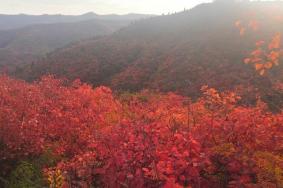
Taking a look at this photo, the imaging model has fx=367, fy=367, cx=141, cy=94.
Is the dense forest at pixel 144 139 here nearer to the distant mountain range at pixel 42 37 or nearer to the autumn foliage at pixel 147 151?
the autumn foliage at pixel 147 151

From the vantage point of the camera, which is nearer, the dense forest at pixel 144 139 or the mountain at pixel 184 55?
the dense forest at pixel 144 139

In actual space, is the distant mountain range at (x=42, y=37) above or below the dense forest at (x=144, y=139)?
below

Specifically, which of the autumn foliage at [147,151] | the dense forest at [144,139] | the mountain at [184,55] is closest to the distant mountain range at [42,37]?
the mountain at [184,55]

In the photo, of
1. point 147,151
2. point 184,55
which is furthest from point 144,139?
point 184,55

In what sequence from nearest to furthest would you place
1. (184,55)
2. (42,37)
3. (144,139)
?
(144,139)
(184,55)
(42,37)

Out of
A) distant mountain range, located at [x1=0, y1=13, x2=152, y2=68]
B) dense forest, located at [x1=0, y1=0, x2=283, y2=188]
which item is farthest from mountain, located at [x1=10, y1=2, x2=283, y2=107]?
distant mountain range, located at [x1=0, y1=13, x2=152, y2=68]

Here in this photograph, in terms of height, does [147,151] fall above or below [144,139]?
below

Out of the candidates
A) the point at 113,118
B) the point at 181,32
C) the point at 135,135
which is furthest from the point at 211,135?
the point at 181,32

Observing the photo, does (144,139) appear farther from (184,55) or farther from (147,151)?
(184,55)

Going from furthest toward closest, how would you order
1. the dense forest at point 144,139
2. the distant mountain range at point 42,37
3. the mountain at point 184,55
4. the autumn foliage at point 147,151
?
the distant mountain range at point 42,37 → the mountain at point 184,55 → the dense forest at point 144,139 → the autumn foliage at point 147,151

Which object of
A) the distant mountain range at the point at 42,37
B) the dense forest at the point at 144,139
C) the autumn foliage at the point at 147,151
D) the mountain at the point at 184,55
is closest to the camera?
the autumn foliage at the point at 147,151

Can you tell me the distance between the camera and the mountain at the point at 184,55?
44.7 metres

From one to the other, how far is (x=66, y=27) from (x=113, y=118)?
13571cm

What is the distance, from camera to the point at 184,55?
5572cm
